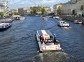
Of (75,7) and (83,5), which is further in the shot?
(75,7)

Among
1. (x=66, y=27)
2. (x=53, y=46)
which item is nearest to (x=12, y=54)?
(x=53, y=46)

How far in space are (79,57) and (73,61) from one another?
2338 millimetres

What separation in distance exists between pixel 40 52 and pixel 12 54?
10.3 feet

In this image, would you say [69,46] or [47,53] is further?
[69,46]

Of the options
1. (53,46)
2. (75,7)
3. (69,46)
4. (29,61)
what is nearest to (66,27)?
(69,46)

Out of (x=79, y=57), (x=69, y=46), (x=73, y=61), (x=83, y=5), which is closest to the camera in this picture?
(x=73, y=61)

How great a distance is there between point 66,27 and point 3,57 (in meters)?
42.6

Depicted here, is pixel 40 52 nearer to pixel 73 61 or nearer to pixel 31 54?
pixel 31 54

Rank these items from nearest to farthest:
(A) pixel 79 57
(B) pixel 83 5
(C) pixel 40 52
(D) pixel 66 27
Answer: (A) pixel 79 57 < (C) pixel 40 52 < (D) pixel 66 27 < (B) pixel 83 5

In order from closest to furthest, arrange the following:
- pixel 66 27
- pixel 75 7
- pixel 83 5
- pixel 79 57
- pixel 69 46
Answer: pixel 79 57
pixel 69 46
pixel 66 27
pixel 83 5
pixel 75 7

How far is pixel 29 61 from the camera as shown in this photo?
3102cm

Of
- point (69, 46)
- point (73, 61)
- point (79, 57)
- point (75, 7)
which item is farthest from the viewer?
point (75, 7)

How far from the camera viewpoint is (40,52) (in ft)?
115

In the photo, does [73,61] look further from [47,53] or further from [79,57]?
[47,53]
